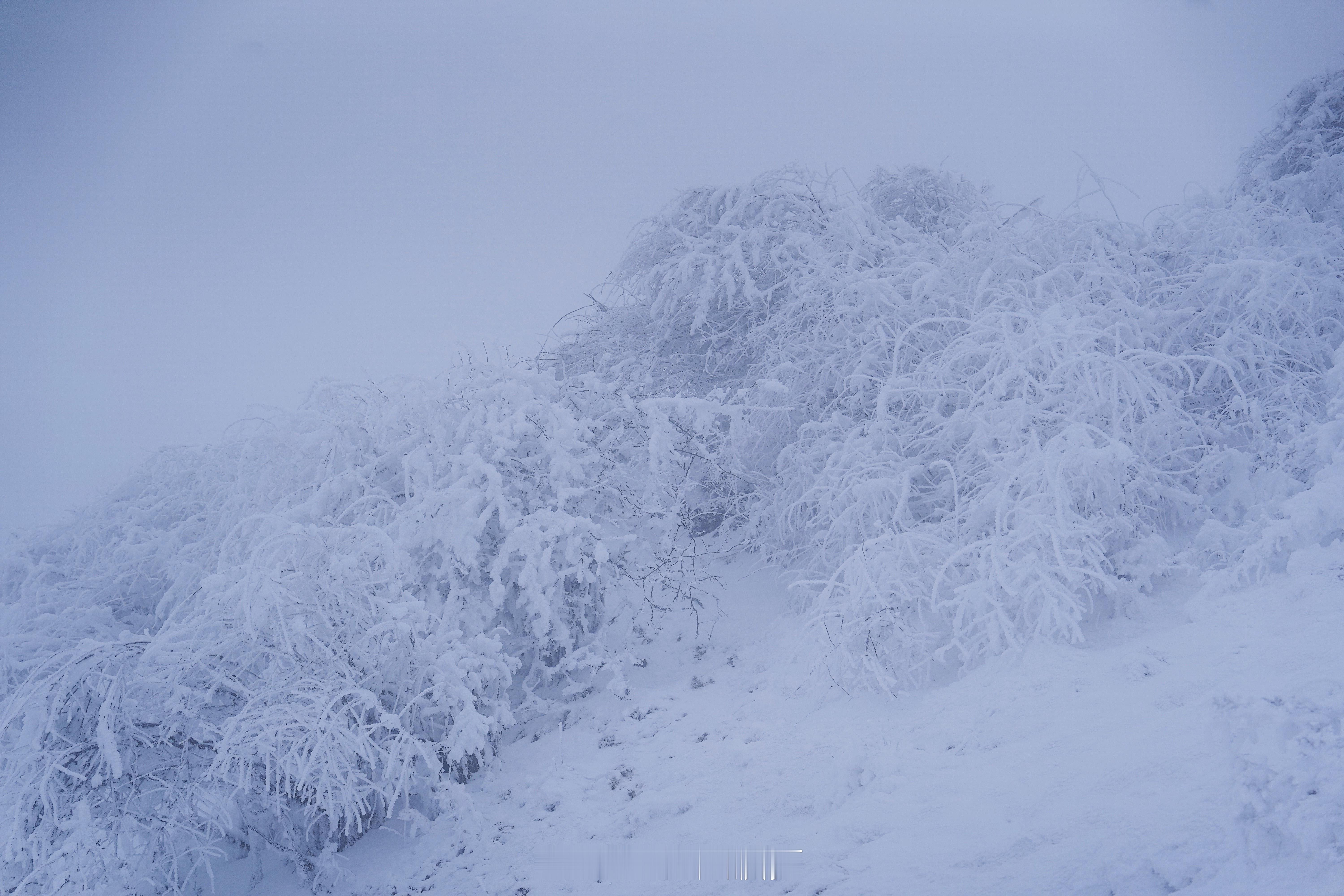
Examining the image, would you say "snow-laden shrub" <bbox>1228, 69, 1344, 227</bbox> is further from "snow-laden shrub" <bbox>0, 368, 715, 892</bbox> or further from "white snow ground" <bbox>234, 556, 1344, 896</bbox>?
"snow-laden shrub" <bbox>0, 368, 715, 892</bbox>

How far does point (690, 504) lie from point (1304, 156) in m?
9.67

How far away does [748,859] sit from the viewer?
4121 mm

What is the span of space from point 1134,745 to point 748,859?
2.14m

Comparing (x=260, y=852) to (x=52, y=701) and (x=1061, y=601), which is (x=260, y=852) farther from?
(x=1061, y=601)

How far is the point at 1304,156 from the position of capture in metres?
9.80

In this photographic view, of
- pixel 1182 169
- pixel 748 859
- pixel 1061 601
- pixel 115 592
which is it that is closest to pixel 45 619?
pixel 115 592

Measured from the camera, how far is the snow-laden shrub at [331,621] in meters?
4.71

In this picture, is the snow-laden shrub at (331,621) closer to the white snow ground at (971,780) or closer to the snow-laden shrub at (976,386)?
the white snow ground at (971,780)

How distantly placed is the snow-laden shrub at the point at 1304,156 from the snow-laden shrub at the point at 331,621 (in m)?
8.60

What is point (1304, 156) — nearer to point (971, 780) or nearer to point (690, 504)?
point (690, 504)

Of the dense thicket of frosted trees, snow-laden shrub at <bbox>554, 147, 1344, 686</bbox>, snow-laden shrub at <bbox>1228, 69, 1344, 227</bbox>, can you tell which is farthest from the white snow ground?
snow-laden shrub at <bbox>1228, 69, 1344, 227</bbox>

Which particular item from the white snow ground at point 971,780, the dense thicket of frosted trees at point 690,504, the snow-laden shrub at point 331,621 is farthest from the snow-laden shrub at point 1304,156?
the snow-laden shrub at point 331,621

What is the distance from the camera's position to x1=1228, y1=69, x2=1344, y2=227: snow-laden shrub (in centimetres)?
899

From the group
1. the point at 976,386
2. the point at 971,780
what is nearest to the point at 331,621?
the point at 971,780
